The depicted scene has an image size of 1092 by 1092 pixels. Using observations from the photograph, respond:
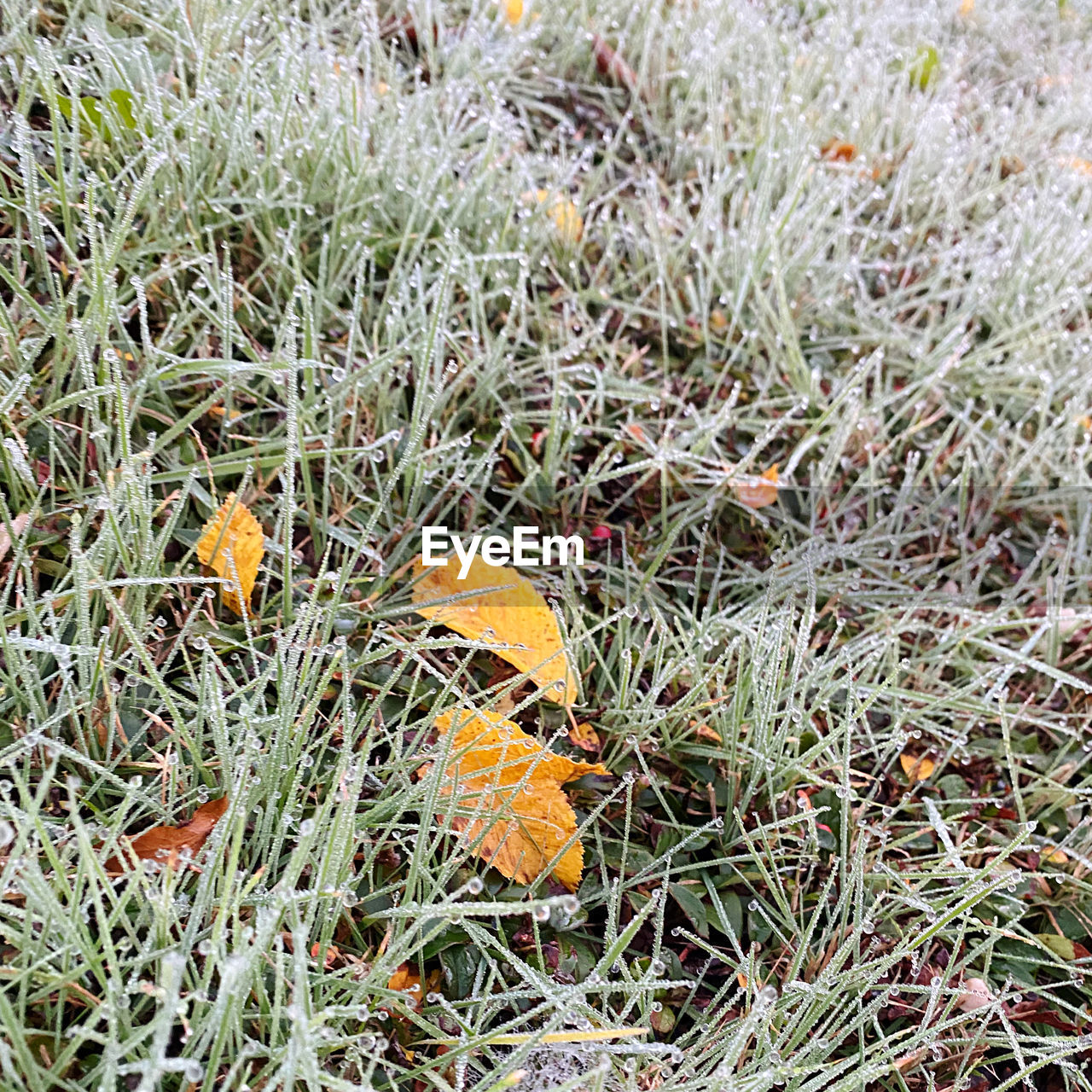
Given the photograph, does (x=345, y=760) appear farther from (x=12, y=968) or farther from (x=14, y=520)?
(x=14, y=520)

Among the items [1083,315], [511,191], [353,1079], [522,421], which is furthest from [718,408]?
[353,1079]

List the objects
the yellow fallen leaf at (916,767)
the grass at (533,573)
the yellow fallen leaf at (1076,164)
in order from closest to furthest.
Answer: the grass at (533,573) < the yellow fallen leaf at (916,767) < the yellow fallen leaf at (1076,164)

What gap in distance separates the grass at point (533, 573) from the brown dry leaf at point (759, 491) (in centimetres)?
3

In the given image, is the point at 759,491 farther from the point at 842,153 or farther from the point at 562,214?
the point at 842,153

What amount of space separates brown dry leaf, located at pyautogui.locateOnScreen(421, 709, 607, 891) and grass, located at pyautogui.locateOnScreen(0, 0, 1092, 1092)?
38 mm

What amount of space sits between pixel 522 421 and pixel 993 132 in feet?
5.45

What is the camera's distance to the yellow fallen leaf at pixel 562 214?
61.8 inches

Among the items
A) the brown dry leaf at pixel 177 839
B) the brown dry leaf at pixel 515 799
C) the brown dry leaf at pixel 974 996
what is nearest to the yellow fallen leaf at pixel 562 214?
the brown dry leaf at pixel 515 799

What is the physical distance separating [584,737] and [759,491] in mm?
526

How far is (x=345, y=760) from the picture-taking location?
85 cm

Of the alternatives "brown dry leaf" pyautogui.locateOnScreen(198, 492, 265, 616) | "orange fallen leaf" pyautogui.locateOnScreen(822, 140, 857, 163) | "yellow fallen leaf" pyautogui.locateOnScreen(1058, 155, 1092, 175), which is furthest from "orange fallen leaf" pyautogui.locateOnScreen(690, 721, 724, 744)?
"yellow fallen leaf" pyautogui.locateOnScreen(1058, 155, 1092, 175)

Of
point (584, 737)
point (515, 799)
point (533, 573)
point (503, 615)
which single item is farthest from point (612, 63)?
point (515, 799)

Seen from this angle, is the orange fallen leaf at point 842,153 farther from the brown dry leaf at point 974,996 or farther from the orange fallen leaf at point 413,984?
the orange fallen leaf at point 413,984

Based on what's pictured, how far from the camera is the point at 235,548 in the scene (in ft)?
3.34
